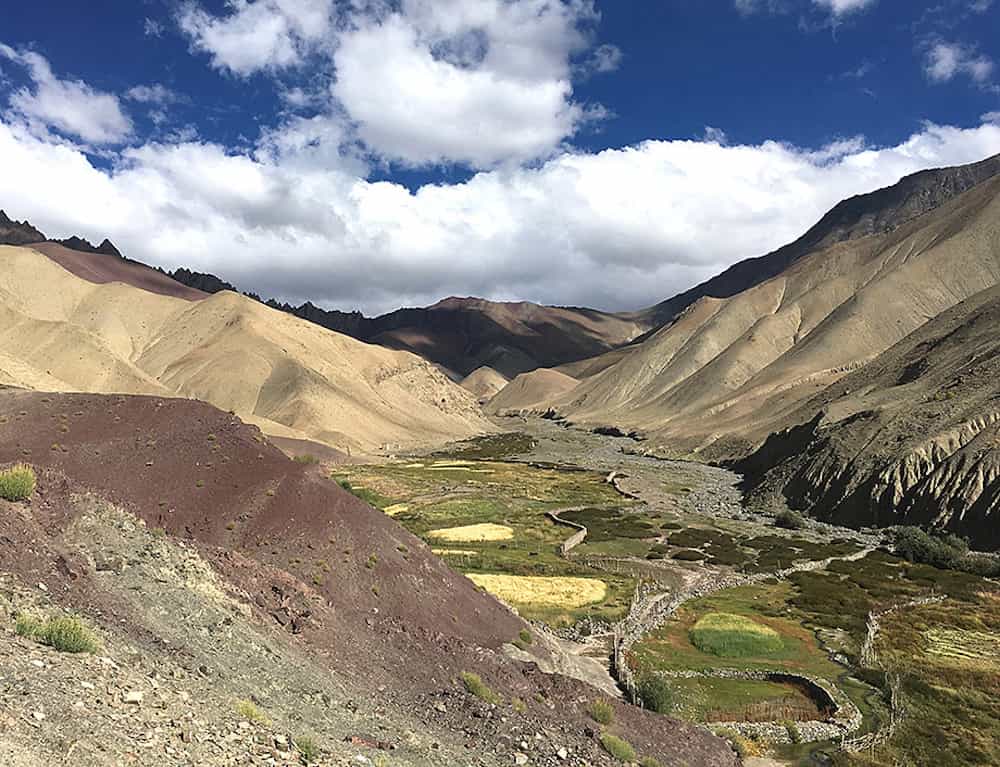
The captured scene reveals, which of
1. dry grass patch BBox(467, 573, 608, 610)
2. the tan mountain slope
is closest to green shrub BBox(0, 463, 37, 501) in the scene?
dry grass patch BBox(467, 573, 608, 610)

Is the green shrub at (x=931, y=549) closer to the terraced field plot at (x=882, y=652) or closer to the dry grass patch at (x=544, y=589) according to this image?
the terraced field plot at (x=882, y=652)

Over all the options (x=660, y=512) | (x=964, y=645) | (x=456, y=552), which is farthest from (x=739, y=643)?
(x=660, y=512)

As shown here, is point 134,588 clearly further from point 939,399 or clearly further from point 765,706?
point 939,399

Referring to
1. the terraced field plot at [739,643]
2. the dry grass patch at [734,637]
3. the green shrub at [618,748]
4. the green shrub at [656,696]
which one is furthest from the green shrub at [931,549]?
the green shrub at [618,748]

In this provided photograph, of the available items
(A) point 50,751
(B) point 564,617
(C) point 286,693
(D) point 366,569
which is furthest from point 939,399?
(A) point 50,751

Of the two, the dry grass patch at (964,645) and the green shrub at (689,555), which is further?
the green shrub at (689,555)

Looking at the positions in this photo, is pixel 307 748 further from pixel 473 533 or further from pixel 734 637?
pixel 473 533
